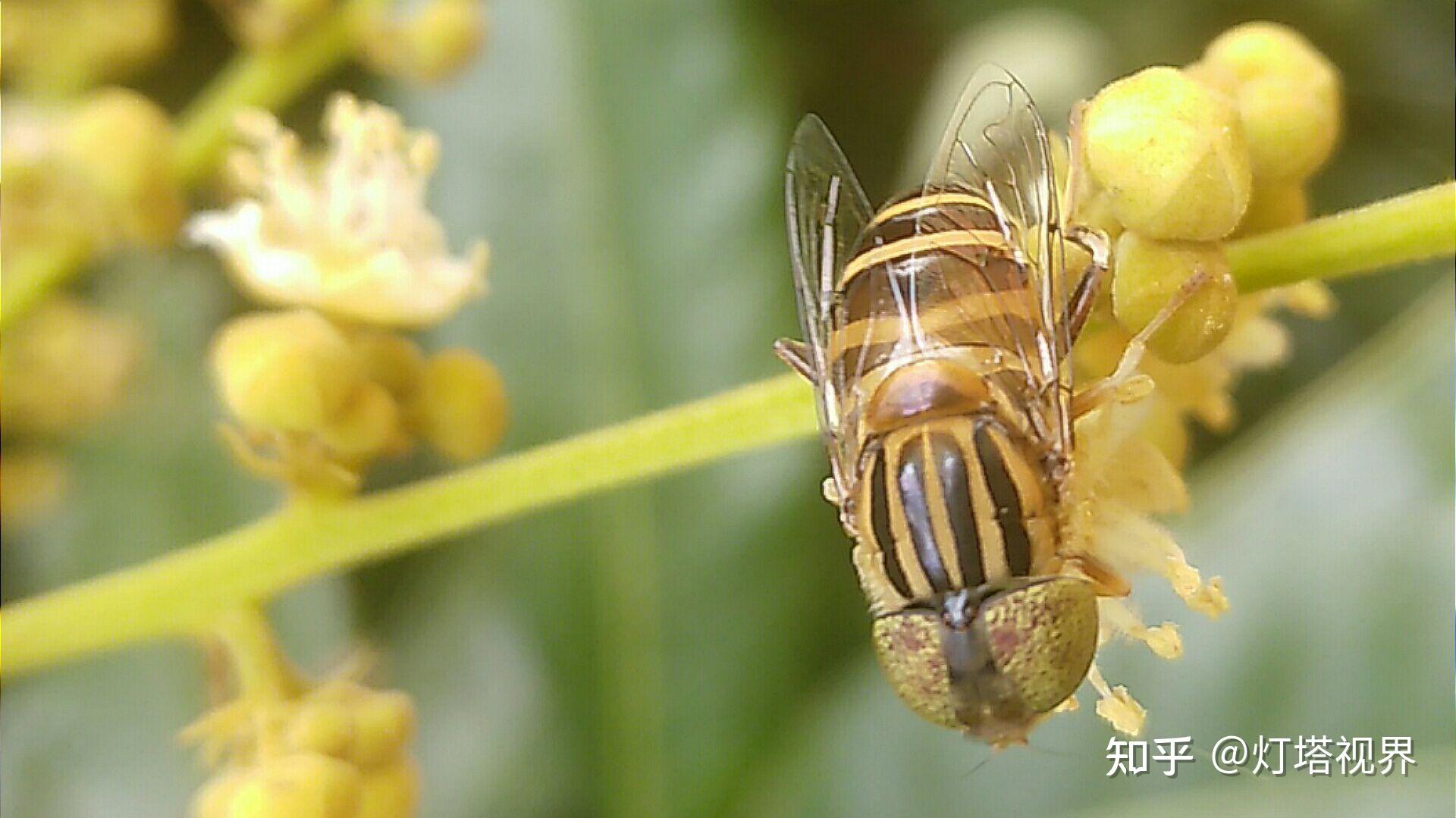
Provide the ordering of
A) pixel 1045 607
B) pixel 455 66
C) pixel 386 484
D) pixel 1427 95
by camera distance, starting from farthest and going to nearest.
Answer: pixel 1427 95 → pixel 455 66 → pixel 386 484 → pixel 1045 607

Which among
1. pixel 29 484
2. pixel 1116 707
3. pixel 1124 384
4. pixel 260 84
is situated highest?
pixel 260 84

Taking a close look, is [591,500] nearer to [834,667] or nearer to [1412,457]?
[834,667]

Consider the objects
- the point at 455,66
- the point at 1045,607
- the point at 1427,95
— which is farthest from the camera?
the point at 1427,95

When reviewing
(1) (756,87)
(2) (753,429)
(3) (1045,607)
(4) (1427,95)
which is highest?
(1) (756,87)

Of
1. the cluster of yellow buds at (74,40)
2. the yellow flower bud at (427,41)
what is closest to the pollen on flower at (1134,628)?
the yellow flower bud at (427,41)

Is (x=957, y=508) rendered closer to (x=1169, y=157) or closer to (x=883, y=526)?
(x=883, y=526)

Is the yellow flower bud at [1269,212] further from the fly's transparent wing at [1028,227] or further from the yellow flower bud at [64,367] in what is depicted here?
the yellow flower bud at [64,367]

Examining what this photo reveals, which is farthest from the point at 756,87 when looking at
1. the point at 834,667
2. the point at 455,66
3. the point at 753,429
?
the point at 753,429

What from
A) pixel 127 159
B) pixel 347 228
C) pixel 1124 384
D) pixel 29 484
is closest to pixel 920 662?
pixel 1124 384
